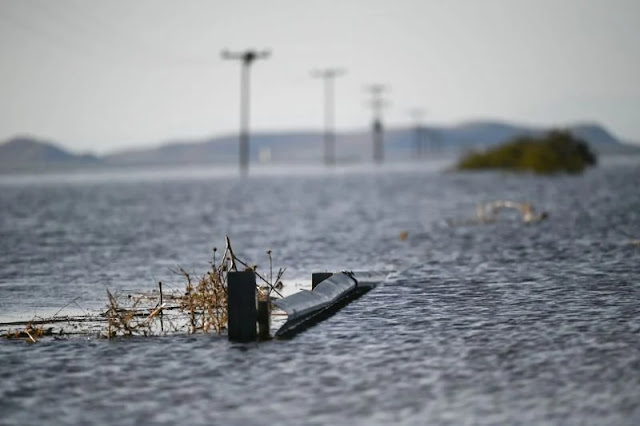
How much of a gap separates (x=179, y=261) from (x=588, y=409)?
17.3m

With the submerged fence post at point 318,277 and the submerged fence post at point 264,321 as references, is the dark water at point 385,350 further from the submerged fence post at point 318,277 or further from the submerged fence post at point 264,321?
the submerged fence post at point 318,277

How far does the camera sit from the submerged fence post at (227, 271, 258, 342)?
1364 centimetres

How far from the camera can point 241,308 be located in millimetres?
13648

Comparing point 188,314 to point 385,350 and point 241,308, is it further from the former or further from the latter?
point 385,350

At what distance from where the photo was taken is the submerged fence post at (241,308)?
537 inches

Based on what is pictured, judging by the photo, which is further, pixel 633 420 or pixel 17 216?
pixel 17 216

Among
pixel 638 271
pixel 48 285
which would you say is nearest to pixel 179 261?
pixel 48 285

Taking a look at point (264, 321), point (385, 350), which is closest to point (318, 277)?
point (264, 321)

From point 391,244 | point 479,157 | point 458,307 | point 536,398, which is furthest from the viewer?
point 479,157

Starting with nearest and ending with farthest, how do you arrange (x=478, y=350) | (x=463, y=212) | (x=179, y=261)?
(x=478, y=350)
(x=179, y=261)
(x=463, y=212)

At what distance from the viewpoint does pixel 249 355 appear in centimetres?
1265

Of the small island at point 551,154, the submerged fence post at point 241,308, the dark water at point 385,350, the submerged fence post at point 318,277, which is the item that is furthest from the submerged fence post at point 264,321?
the small island at point 551,154

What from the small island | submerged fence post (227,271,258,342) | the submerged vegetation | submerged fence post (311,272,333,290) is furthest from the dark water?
the small island

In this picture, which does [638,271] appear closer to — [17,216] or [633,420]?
[633,420]
